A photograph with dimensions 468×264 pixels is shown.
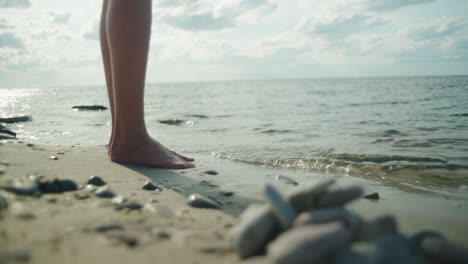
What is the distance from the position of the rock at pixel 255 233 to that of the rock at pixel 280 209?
4 centimetres

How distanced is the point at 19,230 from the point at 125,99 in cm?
150

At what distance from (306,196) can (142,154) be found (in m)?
1.78

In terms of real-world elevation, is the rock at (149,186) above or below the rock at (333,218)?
below

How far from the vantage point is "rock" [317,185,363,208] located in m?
1.27

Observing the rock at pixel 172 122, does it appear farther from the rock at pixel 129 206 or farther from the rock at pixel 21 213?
the rock at pixel 21 213

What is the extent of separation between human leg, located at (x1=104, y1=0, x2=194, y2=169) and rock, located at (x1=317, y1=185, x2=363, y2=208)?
1.72 metres

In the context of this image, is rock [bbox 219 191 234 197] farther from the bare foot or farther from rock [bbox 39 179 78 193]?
rock [bbox 39 179 78 193]

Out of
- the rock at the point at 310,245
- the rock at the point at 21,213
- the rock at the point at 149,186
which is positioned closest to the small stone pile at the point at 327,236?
the rock at the point at 310,245

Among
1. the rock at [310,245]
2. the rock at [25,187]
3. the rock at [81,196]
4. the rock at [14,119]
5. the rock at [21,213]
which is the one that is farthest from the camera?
the rock at [14,119]

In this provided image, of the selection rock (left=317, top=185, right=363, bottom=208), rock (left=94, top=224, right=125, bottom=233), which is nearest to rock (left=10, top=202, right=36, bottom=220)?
rock (left=94, top=224, right=125, bottom=233)

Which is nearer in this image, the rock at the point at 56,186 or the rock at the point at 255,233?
the rock at the point at 255,233

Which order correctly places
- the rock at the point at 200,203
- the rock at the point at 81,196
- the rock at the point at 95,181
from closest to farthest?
the rock at the point at 81,196
the rock at the point at 200,203
the rock at the point at 95,181

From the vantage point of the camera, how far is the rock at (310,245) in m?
0.96

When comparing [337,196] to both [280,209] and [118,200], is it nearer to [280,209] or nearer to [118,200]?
[280,209]
